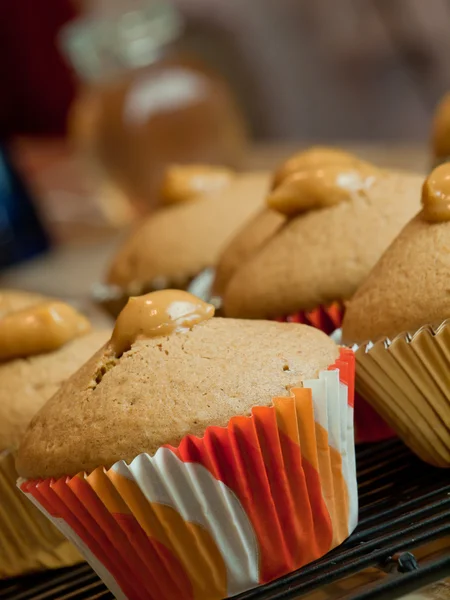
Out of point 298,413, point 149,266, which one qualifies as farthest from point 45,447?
point 149,266

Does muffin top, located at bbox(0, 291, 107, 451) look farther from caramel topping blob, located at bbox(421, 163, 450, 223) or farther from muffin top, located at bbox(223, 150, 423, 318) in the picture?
caramel topping blob, located at bbox(421, 163, 450, 223)

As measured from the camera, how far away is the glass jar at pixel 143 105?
312 centimetres

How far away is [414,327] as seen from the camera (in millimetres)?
1168

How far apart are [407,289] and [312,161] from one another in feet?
1.37

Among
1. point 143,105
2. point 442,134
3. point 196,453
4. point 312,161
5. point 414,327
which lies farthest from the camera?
point 143,105

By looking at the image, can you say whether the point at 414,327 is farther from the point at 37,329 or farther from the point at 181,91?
the point at 181,91

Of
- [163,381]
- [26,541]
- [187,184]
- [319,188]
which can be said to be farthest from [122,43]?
[163,381]

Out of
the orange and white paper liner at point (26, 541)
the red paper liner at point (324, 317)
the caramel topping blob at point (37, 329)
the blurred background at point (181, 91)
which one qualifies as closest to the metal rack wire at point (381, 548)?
the orange and white paper liner at point (26, 541)

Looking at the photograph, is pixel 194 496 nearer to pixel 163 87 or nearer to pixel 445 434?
pixel 445 434

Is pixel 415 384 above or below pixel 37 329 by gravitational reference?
below

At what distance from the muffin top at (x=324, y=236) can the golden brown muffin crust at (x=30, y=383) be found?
0.94ft

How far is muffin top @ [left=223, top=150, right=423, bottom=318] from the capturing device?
1.40 meters

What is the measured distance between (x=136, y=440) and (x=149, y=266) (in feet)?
3.04

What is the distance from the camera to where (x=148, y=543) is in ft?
3.62
